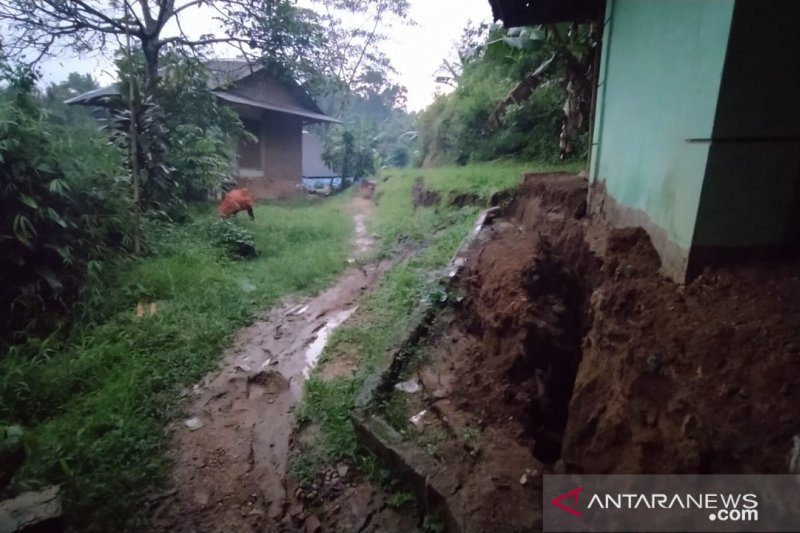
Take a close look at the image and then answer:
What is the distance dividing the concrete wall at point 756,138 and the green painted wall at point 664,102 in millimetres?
58

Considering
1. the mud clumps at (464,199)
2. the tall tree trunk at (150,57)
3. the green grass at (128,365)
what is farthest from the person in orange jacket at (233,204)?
the mud clumps at (464,199)

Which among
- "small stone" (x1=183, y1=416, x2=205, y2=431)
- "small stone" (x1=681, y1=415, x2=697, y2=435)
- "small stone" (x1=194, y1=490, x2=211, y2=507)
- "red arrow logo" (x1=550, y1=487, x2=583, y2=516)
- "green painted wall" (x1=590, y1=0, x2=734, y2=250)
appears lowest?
"small stone" (x1=194, y1=490, x2=211, y2=507)

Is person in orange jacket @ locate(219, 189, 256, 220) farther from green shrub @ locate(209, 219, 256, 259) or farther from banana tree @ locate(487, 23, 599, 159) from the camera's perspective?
banana tree @ locate(487, 23, 599, 159)

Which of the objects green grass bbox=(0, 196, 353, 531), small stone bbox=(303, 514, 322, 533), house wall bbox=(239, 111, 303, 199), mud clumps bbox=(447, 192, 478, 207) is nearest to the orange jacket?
green grass bbox=(0, 196, 353, 531)

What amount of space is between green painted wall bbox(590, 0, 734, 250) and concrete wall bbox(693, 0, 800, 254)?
0.06m

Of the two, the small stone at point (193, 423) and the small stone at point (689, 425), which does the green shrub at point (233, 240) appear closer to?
the small stone at point (193, 423)

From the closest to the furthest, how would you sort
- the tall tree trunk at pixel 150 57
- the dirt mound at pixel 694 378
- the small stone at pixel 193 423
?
the dirt mound at pixel 694 378 < the small stone at pixel 193 423 < the tall tree trunk at pixel 150 57

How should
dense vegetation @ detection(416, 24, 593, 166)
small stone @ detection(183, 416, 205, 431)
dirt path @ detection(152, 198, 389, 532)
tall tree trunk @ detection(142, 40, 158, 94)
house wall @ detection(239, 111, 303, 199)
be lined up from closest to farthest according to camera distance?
dirt path @ detection(152, 198, 389, 532) < small stone @ detection(183, 416, 205, 431) < dense vegetation @ detection(416, 24, 593, 166) < tall tree trunk @ detection(142, 40, 158, 94) < house wall @ detection(239, 111, 303, 199)

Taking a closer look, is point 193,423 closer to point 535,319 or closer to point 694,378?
point 535,319

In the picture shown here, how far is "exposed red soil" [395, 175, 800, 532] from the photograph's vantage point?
1663 millimetres

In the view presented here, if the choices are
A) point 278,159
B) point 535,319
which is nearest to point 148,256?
point 535,319

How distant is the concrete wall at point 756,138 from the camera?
6.86ft

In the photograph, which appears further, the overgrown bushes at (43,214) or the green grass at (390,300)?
the overgrown bushes at (43,214)

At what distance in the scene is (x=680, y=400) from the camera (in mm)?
1803
